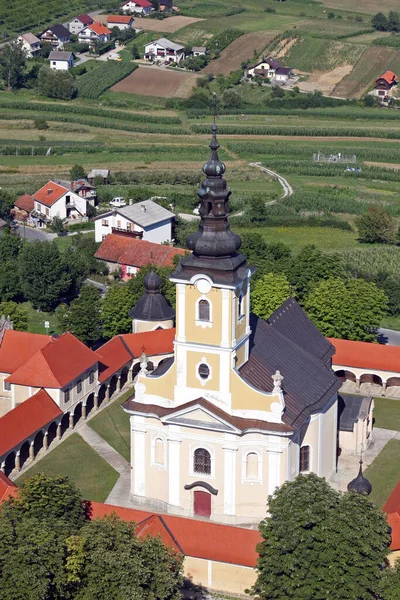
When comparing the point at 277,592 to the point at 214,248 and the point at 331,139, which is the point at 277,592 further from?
the point at 331,139

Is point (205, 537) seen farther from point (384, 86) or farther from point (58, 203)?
point (384, 86)

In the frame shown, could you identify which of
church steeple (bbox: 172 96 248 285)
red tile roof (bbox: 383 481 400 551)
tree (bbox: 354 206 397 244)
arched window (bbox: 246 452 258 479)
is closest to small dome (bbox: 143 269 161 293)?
church steeple (bbox: 172 96 248 285)

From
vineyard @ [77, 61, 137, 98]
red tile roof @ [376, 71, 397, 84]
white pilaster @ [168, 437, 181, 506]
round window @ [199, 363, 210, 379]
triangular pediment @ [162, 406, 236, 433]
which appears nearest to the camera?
triangular pediment @ [162, 406, 236, 433]

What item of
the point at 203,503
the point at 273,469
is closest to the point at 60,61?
the point at 203,503

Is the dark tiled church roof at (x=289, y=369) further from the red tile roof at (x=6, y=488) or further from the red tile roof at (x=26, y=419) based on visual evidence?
the red tile roof at (x=26, y=419)

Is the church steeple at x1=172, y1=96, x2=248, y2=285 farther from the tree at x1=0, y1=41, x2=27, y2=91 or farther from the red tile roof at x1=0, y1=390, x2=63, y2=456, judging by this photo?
the tree at x1=0, y1=41, x2=27, y2=91


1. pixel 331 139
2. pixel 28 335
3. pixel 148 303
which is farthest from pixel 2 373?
pixel 331 139

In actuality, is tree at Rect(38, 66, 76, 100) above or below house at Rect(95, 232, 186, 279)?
below
